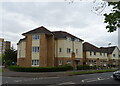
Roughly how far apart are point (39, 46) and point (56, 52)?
5.62 metres

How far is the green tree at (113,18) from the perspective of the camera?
1002 cm

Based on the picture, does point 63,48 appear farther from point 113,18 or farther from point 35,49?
point 113,18

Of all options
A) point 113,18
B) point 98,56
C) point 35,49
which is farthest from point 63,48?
point 113,18

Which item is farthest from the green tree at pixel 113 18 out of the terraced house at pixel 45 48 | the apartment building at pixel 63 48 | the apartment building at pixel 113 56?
the apartment building at pixel 113 56

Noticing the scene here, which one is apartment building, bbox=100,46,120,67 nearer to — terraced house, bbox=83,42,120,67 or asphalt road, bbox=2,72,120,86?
terraced house, bbox=83,42,120,67

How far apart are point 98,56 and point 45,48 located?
26.5 meters

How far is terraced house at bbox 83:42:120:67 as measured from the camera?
5447 cm

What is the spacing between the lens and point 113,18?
10109mm

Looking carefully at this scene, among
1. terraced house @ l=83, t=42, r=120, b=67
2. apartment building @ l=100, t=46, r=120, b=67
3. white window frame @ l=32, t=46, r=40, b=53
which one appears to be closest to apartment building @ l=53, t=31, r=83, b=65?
white window frame @ l=32, t=46, r=40, b=53

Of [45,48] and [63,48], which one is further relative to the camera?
[63,48]

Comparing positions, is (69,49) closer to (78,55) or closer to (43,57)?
(78,55)

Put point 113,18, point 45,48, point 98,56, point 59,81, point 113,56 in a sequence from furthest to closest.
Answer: point 113,56 → point 98,56 → point 45,48 → point 59,81 → point 113,18

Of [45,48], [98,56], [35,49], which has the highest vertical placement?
[45,48]

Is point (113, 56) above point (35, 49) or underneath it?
underneath
